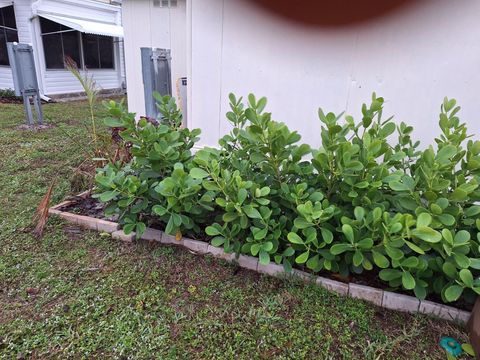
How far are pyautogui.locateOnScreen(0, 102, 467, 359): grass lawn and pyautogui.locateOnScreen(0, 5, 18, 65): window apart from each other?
29.4ft

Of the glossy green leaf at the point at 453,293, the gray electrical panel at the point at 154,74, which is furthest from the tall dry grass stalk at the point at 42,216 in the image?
the glossy green leaf at the point at 453,293

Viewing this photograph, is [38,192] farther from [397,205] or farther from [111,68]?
[111,68]

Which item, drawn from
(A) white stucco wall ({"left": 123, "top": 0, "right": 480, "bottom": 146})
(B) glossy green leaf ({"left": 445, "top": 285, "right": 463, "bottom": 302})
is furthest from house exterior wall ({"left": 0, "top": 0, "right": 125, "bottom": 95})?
(B) glossy green leaf ({"left": 445, "top": 285, "right": 463, "bottom": 302})

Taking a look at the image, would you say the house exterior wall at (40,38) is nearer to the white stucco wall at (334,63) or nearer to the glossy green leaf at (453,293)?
the white stucco wall at (334,63)

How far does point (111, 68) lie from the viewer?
11086 millimetres

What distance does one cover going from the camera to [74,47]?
10.0 meters

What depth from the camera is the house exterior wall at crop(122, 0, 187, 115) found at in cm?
402

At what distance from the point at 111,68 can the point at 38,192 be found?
918 cm

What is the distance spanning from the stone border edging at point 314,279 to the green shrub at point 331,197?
0.08 meters

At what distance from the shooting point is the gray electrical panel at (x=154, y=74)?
11.6 ft

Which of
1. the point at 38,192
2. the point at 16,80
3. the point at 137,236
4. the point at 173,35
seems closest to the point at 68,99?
the point at 16,80

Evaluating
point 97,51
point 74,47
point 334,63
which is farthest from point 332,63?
point 97,51

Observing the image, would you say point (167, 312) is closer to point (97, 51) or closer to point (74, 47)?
point (74, 47)

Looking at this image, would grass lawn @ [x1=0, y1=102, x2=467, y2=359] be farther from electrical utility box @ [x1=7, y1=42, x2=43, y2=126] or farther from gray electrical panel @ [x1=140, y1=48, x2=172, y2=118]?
electrical utility box @ [x1=7, y1=42, x2=43, y2=126]
